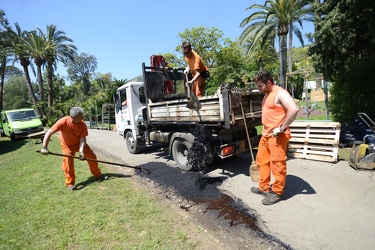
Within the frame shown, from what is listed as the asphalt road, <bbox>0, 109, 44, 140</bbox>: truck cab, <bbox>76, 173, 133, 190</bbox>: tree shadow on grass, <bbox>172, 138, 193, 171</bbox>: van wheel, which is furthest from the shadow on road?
<bbox>0, 109, 44, 140</bbox>: truck cab

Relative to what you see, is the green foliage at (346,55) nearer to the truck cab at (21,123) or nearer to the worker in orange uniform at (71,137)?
the worker in orange uniform at (71,137)

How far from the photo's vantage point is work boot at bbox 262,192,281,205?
346cm

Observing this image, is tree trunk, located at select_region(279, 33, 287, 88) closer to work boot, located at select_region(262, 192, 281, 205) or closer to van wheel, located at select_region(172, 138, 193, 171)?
van wheel, located at select_region(172, 138, 193, 171)

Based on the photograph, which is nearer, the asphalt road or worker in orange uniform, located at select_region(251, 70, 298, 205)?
the asphalt road

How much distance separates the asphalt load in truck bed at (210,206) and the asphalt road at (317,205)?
14 cm

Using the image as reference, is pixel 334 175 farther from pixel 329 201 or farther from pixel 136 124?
pixel 136 124

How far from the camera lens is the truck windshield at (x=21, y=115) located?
13836 mm

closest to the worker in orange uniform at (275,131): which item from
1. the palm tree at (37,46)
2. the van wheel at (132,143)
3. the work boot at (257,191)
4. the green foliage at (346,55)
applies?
the work boot at (257,191)

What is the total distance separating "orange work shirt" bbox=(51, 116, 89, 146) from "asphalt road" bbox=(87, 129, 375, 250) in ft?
6.34

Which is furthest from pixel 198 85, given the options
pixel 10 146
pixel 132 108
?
pixel 10 146

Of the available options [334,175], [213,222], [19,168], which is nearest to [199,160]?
[213,222]

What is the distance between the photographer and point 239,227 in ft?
9.68

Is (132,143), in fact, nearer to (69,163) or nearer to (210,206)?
(69,163)

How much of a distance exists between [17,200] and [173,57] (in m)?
26.5
